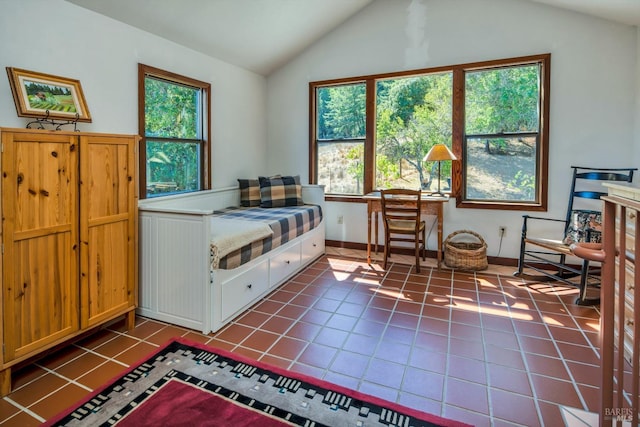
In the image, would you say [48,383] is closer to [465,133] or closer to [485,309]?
[485,309]

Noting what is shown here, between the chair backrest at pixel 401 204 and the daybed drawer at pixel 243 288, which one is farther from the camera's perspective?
the chair backrest at pixel 401 204

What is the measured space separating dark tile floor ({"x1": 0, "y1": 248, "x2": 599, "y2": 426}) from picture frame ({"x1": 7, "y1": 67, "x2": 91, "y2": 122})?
4.94ft

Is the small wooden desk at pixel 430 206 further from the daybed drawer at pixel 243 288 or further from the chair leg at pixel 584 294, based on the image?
the daybed drawer at pixel 243 288

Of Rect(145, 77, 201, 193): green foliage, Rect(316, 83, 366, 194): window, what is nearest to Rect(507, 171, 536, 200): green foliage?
Rect(316, 83, 366, 194): window

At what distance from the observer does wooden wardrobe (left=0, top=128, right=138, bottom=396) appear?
5.90ft

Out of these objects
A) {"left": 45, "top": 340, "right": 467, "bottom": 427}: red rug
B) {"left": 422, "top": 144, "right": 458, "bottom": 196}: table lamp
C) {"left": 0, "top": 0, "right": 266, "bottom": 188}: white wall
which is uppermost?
{"left": 0, "top": 0, "right": 266, "bottom": 188}: white wall

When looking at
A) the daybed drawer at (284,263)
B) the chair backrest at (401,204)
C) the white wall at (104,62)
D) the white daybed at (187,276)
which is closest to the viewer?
the white wall at (104,62)

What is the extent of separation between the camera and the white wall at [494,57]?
3.48 m

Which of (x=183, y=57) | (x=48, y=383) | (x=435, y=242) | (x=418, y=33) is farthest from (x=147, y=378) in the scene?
(x=418, y=33)

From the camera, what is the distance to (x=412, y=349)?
7.40 ft

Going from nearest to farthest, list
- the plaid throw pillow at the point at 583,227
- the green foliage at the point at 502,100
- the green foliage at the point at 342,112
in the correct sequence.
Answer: the plaid throw pillow at the point at 583,227
the green foliage at the point at 502,100
the green foliage at the point at 342,112

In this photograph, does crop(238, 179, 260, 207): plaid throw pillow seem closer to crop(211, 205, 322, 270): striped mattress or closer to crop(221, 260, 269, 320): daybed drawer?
crop(211, 205, 322, 270): striped mattress

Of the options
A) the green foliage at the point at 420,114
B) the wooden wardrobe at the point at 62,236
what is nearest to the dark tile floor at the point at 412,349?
the wooden wardrobe at the point at 62,236

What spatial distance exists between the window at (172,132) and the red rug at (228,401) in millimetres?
1828
